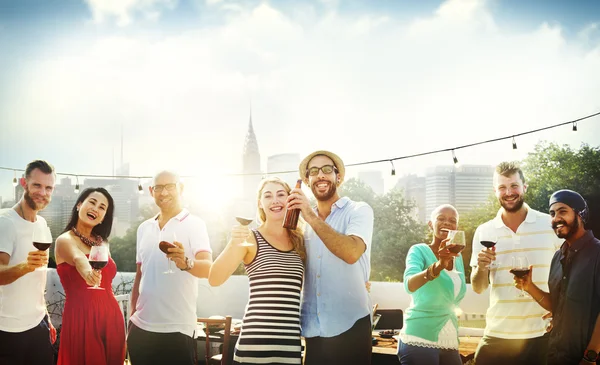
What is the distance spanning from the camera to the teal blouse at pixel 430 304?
289 centimetres

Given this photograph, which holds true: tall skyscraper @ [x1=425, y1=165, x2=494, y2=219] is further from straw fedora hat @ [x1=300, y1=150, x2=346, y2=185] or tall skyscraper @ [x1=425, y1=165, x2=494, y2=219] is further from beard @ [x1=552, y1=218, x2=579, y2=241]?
straw fedora hat @ [x1=300, y1=150, x2=346, y2=185]

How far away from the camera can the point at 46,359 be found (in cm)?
327

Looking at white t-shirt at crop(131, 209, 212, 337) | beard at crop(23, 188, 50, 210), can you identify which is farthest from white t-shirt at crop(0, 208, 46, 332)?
white t-shirt at crop(131, 209, 212, 337)

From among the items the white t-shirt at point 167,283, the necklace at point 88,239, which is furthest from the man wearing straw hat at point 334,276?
the necklace at point 88,239

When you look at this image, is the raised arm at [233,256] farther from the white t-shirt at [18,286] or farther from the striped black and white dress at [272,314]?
the white t-shirt at [18,286]

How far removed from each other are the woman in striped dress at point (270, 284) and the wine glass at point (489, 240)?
1.21 metres

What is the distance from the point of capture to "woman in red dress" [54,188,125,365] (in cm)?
306

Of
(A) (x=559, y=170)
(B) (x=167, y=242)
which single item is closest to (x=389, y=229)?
(A) (x=559, y=170)

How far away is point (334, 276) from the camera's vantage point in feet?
8.11

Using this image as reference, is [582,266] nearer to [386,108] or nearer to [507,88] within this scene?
[386,108]

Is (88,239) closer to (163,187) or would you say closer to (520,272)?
(163,187)

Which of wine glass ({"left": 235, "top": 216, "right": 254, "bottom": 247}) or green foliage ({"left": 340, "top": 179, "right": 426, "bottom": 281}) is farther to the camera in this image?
green foliage ({"left": 340, "top": 179, "right": 426, "bottom": 281})

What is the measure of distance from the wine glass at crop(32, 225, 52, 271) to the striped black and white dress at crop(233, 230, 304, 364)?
1451mm

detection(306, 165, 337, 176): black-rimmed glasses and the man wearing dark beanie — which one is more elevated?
detection(306, 165, 337, 176): black-rimmed glasses
